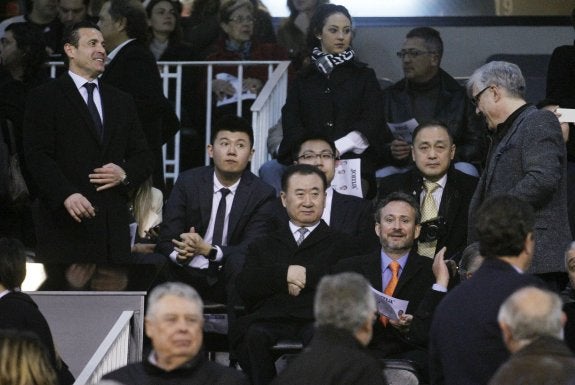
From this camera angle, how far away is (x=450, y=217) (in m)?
10.2

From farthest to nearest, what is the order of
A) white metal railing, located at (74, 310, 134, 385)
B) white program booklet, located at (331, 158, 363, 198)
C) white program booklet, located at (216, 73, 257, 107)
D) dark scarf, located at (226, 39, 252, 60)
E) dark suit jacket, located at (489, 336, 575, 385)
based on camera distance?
dark scarf, located at (226, 39, 252, 60)
white program booklet, located at (216, 73, 257, 107)
white program booklet, located at (331, 158, 363, 198)
white metal railing, located at (74, 310, 134, 385)
dark suit jacket, located at (489, 336, 575, 385)

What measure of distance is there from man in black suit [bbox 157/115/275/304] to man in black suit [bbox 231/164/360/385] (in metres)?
0.56

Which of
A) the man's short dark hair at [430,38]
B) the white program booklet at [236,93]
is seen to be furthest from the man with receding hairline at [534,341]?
the white program booklet at [236,93]

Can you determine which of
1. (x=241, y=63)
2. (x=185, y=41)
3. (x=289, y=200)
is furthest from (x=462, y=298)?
(x=185, y=41)

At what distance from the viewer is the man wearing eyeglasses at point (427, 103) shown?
456 inches

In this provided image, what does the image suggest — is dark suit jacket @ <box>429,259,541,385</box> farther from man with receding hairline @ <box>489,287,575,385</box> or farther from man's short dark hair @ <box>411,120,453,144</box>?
man's short dark hair @ <box>411,120,453,144</box>

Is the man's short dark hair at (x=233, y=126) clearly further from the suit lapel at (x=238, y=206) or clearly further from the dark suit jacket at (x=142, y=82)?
the dark suit jacket at (x=142, y=82)

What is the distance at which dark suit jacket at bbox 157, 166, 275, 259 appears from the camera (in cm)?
1030

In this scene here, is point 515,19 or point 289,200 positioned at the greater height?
point 515,19

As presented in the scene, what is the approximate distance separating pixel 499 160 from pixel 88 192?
8.89 feet

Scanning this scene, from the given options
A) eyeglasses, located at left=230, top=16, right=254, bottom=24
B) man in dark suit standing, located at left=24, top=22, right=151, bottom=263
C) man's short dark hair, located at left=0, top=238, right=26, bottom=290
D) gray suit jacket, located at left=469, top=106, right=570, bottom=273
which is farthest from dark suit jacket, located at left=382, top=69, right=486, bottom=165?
man's short dark hair, located at left=0, top=238, right=26, bottom=290

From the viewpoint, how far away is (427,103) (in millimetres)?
11828

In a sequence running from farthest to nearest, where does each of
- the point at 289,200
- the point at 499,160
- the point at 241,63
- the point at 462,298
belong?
1. the point at 241,63
2. the point at 289,200
3. the point at 499,160
4. the point at 462,298

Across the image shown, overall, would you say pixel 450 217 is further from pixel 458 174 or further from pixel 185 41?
pixel 185 41
